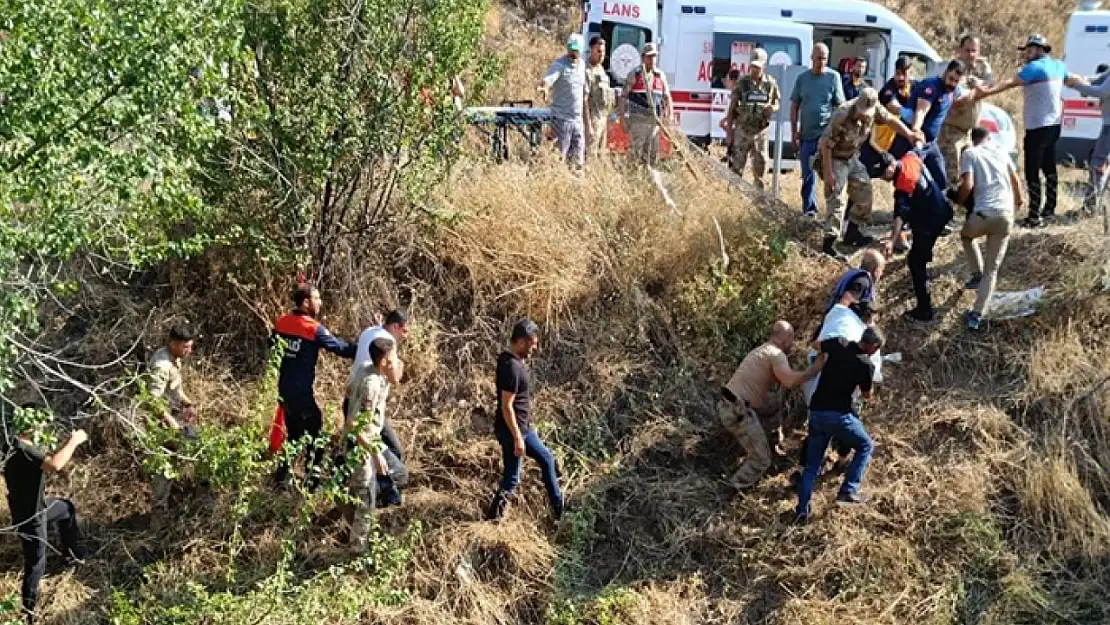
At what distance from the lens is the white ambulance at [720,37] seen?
1443cm

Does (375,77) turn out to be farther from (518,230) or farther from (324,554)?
(324,554)

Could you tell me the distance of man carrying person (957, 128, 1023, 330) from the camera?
743 cm

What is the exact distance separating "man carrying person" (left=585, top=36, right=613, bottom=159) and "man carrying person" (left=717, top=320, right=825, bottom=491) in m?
3.83

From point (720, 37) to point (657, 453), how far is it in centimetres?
871

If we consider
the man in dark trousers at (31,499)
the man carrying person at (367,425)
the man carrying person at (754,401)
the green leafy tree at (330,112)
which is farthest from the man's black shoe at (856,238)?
the man in dark trousers at (31,499)

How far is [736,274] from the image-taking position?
8273 millimetres

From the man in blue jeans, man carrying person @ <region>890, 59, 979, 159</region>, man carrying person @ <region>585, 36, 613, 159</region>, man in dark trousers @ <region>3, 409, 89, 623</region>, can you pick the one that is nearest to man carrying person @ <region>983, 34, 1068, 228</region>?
man carrying person @ <region>890, 59, 979, 159</region>

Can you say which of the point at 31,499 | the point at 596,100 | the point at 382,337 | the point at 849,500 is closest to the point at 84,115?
the point at 382,337

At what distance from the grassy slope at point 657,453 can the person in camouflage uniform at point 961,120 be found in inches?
39.5

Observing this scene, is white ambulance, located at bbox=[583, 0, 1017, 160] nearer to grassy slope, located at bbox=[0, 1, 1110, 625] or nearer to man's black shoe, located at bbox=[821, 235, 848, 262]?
grassy slope, located at bbox=[0, 1, 1110, 625]

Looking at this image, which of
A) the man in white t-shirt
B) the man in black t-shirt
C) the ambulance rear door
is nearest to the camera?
the man in black t-shirt

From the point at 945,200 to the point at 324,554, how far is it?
211 inches

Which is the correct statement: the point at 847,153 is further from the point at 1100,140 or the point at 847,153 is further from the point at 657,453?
the point at 657,453

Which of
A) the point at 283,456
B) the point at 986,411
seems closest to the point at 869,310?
the point at 986,411
